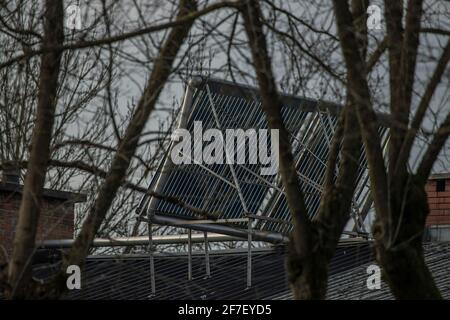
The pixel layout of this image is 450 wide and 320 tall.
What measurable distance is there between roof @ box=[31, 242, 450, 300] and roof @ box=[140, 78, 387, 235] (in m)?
0.70

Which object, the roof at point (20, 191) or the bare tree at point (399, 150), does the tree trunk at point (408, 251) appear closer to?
the bare tree at point (399, 150)

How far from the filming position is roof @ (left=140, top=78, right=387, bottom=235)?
16078mm

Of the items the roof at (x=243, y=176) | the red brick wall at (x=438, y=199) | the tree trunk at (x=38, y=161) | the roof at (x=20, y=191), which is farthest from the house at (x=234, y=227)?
the red brick wall at (x=438, y=199)

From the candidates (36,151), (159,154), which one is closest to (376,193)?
(159,154)

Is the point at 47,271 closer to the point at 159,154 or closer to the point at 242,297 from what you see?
the point at 242,297

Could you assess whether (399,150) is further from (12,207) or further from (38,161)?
(12,207)

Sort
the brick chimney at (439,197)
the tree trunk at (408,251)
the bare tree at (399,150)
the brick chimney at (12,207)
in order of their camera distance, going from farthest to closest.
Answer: the brick chimney at (439,197) → the brick chimney at (12,207) → the tree trunk at (408,251) → the bare tree at (399,150)

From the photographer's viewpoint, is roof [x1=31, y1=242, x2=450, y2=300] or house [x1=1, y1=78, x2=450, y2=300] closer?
house [x1=1, y1=78, x2=450, y2=300]

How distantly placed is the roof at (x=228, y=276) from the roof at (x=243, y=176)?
0.70 meters

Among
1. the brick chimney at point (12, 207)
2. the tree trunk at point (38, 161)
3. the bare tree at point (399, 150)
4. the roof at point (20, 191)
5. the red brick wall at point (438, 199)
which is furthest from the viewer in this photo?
the red brick wall at point (438, 199)

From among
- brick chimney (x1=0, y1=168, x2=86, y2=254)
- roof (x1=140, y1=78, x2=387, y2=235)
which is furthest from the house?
brick chimney (x1=0, y1=168, x2=86, y2=254)

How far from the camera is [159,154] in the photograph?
35.3 feet

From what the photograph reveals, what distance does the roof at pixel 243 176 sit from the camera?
16078mm

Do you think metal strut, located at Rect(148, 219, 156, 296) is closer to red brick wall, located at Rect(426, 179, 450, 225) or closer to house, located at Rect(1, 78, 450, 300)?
house, located at Rect(1, 78, 450, 300)
